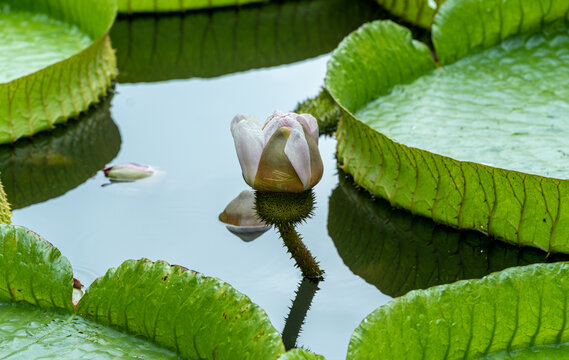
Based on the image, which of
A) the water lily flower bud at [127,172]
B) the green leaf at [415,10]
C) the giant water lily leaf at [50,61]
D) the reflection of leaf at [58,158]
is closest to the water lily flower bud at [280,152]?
the water lily flower bud at [127,172]

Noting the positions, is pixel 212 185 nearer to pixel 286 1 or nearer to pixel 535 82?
pixel 535 82

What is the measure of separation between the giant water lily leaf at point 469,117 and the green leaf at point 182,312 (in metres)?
0.72

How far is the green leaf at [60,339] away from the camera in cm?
139

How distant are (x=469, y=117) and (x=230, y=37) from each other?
1311mm

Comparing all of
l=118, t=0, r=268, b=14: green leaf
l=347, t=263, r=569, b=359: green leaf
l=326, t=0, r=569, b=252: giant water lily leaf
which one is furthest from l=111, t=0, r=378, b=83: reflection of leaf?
l=347, t=263, r=569, b=359: green leaf

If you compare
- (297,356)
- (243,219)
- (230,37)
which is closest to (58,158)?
(243,219)

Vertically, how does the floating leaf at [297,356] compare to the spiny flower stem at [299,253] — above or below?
above

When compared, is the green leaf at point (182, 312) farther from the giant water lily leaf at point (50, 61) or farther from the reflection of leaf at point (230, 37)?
the reflection of leaf at point (230, 37)

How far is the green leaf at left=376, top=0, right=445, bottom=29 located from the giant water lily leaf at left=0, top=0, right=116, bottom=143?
1.19m

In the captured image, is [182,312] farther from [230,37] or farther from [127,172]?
[230,37]

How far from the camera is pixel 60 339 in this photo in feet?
4.71

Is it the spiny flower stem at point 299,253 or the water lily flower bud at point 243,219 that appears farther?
the water lily flower bud at point 243,219

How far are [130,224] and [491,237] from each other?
933mm

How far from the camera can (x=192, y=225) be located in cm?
206
